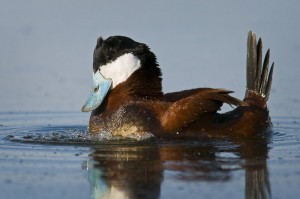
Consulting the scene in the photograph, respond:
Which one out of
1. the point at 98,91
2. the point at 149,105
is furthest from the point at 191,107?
the point at 98,91

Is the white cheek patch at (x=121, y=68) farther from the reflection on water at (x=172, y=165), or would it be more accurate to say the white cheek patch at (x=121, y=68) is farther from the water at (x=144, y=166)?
the reflection on water at (x=172, y=165)

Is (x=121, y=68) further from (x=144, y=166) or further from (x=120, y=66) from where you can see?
(x=144, y=166)

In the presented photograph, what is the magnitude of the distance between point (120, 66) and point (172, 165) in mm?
1884

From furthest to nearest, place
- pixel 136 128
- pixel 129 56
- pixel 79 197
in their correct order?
pixel 129 56, pixel 136 128, pixel 79 197

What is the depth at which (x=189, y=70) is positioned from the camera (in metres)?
9.95

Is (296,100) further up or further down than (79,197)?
further up

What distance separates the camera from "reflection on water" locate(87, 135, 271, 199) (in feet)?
16.2

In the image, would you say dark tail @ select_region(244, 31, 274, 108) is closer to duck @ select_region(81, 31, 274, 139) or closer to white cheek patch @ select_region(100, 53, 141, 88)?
duck @ select_region(81, 31, 274, 139)

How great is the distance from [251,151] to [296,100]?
274 centimetres

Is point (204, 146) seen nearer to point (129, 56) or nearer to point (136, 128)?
point (136, 128)

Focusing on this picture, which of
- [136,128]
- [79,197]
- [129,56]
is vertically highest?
[129,56]

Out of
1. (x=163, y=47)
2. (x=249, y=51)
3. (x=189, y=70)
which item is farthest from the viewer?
(x=163, y=47)

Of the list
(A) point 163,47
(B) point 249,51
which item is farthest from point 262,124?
(A) point 163,47

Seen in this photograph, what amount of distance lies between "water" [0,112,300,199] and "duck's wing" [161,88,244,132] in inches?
7.4
